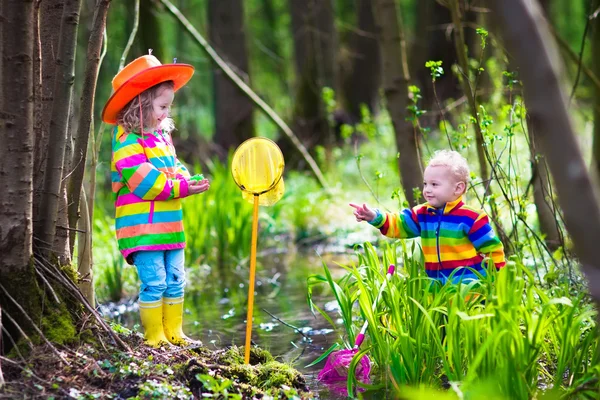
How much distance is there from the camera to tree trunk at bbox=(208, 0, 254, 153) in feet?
41.7

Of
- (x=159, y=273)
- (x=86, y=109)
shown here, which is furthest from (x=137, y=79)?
(x=159, y=273)

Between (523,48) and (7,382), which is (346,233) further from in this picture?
(523,48)

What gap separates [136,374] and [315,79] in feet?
35.3

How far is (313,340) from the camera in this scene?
4.71m

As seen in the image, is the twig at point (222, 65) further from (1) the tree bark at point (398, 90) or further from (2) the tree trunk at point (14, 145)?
(2) the tree trunk at point (14, 145)

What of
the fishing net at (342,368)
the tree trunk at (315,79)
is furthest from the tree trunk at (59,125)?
the tree trunk at (315,79)

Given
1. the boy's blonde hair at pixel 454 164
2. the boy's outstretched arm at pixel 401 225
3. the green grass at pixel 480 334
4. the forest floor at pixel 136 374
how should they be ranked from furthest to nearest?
the boy's outstretched arm at pixel 401 225 < the boy's blonde hair at pixel 454 164 < the forest floor at pixel 136 374 < the green grass at pixel 480 334

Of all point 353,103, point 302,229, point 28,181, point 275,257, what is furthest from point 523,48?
point 353,103

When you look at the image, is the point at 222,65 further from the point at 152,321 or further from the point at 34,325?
the point at 34,325

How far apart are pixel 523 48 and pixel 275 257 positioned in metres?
6.12

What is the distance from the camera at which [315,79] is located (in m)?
13.5

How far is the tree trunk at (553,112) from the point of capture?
85.7 inches

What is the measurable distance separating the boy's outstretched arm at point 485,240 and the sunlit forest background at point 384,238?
104 mm

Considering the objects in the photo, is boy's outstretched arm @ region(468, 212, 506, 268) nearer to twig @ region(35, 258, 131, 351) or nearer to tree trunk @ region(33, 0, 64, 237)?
twig @ region(35, 258, 131, 351)
